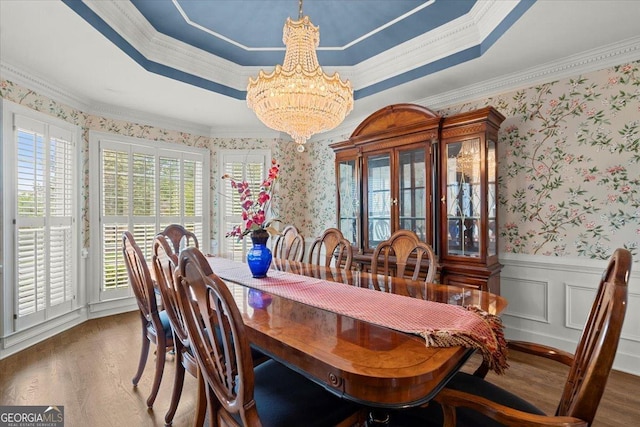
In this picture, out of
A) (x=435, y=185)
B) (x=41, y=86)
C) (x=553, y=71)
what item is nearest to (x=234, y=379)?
(x=435, y=185)

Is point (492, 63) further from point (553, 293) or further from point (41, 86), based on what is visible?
point (41, 86)

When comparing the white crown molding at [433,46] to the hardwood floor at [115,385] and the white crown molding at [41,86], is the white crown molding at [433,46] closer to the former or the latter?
the hardwood floor at [115,385]

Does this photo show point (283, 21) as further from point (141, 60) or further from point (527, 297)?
point (527, 297)

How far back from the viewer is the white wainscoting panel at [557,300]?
89.3 inches

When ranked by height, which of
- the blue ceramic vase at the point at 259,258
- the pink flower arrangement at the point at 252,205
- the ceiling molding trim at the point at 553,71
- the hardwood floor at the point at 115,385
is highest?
the ceiling molding trim at the point at 553,71

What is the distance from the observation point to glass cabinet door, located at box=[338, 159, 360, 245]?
347 cm

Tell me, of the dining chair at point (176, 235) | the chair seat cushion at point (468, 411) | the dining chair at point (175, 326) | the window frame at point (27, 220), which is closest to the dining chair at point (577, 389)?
the chair seat cushion at point (468, 411)

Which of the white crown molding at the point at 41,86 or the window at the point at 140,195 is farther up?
the white crown molding at the point at 41,86

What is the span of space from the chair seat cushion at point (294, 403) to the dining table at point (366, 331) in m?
0.20

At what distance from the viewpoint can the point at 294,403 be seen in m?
1.15

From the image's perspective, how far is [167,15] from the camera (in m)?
2.36

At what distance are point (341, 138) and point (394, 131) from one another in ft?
4.26

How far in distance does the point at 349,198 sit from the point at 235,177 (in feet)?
5.86

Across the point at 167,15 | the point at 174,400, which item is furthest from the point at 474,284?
the point at 167,15
